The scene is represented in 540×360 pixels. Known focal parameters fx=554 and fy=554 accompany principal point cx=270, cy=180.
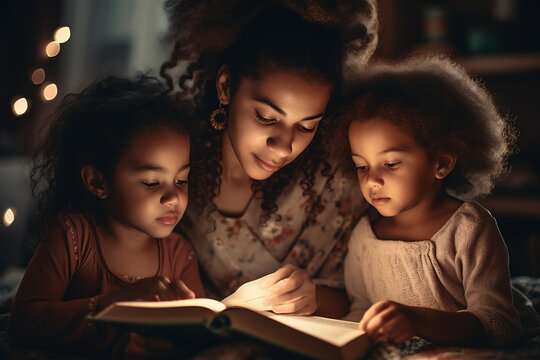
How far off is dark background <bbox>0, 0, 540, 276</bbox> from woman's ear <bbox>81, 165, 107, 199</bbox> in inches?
53.7

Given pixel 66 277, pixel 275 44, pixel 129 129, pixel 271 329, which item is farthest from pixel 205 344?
pixel 275 44

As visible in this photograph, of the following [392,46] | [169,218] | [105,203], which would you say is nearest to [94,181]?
[105,203]

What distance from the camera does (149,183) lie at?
0.95m

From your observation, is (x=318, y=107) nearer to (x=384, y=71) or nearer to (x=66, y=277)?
(x=384, y=71)

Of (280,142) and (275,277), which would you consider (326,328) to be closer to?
(275,277)

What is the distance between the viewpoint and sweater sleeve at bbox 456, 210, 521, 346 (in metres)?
0.88

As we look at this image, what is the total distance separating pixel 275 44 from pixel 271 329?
530 millimetres

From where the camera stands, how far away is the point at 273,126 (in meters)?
1.02

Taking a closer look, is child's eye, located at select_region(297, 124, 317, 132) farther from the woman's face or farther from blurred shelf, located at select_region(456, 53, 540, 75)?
blurred shelf, located at select_region(456, 53, 540, 75)

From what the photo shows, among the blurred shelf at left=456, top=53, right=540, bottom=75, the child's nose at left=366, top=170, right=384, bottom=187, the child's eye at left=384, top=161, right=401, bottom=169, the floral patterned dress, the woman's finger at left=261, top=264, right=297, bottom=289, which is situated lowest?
the woman's finger at left=261, top=264, right=297, bottom=289

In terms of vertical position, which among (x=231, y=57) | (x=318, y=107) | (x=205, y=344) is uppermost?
(x=231, y=57)

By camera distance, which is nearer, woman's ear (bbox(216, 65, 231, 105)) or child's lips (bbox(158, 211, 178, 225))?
child's lips (bbox(158, 211, 178, 225))

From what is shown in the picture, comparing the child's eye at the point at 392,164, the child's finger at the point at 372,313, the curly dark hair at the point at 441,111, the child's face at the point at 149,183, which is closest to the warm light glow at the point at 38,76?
the child's face at the point at 149,183

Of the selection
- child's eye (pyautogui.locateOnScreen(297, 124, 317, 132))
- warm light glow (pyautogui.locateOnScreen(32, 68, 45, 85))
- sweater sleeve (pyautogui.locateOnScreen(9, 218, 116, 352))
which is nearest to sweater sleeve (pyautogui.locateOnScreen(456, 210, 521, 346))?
child's eye (pyautogui.locateOnScreen(297, 124, 317, 132))
